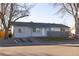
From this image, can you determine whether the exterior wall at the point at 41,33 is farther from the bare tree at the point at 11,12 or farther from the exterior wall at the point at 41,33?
the bare tree at the point at 11,12

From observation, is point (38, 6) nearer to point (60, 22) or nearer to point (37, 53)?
point (60, 22)

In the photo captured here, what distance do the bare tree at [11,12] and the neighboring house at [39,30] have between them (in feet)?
0.24

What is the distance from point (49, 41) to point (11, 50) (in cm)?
40

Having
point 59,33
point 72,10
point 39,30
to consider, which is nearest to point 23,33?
point 39,30

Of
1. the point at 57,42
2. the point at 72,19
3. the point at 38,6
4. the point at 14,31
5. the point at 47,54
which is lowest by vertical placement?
the point at 47,54

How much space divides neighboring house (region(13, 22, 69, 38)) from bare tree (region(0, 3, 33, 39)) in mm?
72

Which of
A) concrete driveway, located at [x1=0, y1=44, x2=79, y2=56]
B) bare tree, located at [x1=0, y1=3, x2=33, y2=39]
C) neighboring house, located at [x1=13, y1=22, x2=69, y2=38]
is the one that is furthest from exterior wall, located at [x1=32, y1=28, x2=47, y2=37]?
bare tree, located at [x1=0, y1=3, x2=33, y2=39]

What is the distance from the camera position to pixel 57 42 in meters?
1.88

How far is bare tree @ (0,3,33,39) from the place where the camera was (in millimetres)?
1855

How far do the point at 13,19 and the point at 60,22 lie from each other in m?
0.49

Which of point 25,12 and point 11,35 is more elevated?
point 25,12

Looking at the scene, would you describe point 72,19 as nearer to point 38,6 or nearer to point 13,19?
point 38,6

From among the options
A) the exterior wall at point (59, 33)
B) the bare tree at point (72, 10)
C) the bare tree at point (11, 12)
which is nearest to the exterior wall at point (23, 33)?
the bare tree at point (11, 12)

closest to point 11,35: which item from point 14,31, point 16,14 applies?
point 14,31
